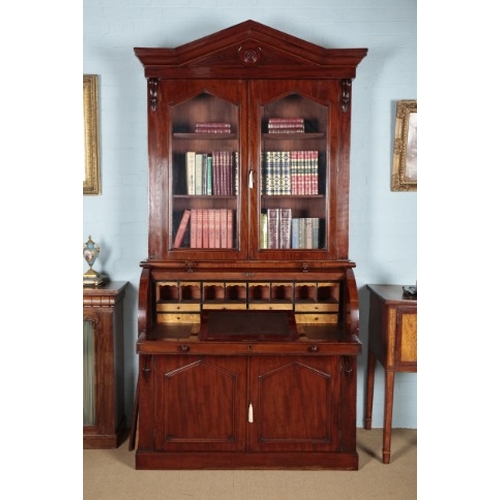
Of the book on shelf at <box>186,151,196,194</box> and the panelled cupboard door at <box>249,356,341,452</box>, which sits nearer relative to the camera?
the panelled cupboard door at <box>249,356,341,452</box>

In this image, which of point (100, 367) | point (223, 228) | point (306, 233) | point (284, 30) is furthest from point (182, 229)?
point (284, 30)

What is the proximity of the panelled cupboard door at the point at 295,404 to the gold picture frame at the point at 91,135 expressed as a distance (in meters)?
1.51

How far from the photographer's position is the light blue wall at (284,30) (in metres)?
3.50

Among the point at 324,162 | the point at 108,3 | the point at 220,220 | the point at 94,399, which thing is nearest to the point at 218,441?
the point at 94,399

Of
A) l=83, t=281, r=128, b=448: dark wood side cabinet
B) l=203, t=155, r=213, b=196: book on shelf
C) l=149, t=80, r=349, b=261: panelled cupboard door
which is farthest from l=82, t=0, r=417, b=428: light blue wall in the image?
l=203, t=155, r=213, b=196: book on shelf

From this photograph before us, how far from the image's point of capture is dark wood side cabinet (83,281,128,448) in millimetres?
3289

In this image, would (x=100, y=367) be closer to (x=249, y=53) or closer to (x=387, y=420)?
(x=387, y=420)

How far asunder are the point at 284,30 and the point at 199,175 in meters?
1.10

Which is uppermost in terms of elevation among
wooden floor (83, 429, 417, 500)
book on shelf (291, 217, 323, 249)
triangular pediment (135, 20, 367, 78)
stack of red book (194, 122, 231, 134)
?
triangular pediment (135, 20, 367, 78)

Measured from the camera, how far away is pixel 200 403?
9.94 ft

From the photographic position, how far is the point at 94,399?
10.9 feet

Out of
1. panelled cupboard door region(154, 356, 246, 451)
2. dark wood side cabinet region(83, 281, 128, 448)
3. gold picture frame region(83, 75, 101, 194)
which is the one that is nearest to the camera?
panelled cupboard door region(154, 356, 246, 451)

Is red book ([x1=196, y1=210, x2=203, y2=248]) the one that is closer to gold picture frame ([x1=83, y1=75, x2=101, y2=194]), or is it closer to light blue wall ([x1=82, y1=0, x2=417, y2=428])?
→ light blue wall ([x1=82, y1=0, x2=417, y2=428])

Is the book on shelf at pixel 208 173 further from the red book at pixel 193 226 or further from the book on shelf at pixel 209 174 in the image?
the red book at pixel 193 226
